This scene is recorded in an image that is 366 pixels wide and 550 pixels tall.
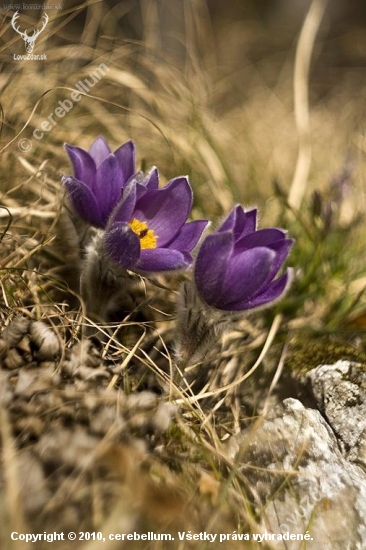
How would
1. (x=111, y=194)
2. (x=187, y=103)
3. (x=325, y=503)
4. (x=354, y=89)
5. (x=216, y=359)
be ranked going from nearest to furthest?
(x=325, y=503)
(x=111, y=194)
(x=216, y=359)
(x=187, y=103)
(x=354, y=89)

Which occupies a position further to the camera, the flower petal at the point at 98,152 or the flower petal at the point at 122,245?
the flower petal at the point at 98,152

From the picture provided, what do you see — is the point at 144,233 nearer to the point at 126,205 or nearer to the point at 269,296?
the point at 126,205

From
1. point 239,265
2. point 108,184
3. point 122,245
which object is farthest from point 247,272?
point 108,184

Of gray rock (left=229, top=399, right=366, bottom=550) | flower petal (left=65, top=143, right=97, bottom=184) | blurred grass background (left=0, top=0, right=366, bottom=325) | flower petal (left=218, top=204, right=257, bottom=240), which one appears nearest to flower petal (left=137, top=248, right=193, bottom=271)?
flower petal (left=218, top=204, right=257, bottom=240)

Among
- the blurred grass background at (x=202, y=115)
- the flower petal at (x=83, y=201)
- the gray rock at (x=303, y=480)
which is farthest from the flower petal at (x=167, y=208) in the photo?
the gray rock at (x=303, y=480)

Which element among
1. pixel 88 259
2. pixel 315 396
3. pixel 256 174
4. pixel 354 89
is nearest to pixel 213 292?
pixel 88 259

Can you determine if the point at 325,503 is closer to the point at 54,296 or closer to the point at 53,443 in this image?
the point at 53,443

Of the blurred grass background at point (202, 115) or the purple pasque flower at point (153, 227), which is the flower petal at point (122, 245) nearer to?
the purple pasque flower at point (153, 227)
